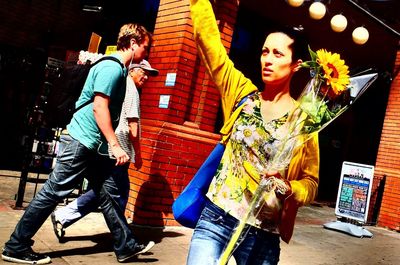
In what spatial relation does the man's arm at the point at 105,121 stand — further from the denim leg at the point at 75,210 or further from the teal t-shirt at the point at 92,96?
the denim leg at the point at 75,210

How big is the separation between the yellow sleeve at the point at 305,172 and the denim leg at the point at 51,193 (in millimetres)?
2009

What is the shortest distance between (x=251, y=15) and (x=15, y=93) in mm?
5705

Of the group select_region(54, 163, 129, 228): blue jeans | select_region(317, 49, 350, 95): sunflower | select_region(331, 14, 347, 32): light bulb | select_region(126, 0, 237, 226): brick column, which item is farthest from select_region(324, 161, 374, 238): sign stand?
select_region(317, 49, 350, 95): sunflower

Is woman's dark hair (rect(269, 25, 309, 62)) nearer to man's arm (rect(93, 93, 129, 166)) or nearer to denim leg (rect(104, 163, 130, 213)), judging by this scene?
man's arm (rect(93, 93, 129, 166))

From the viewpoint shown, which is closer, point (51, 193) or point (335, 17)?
point (51, 193)

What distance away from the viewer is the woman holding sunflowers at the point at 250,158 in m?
1.97

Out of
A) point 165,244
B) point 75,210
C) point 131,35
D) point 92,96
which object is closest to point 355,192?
point 165,244

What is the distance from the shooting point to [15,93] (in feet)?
29.0

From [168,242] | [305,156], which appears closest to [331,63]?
[305,156]

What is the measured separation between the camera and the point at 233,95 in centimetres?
213

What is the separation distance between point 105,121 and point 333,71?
6.62 feet

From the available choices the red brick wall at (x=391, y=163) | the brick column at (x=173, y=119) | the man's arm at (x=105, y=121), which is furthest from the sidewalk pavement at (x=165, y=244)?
the red brick wall at (x=391, y=163)

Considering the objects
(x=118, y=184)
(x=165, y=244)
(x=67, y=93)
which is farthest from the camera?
(x=165, y=244)

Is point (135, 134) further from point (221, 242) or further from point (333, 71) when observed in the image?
point (333, 71)
